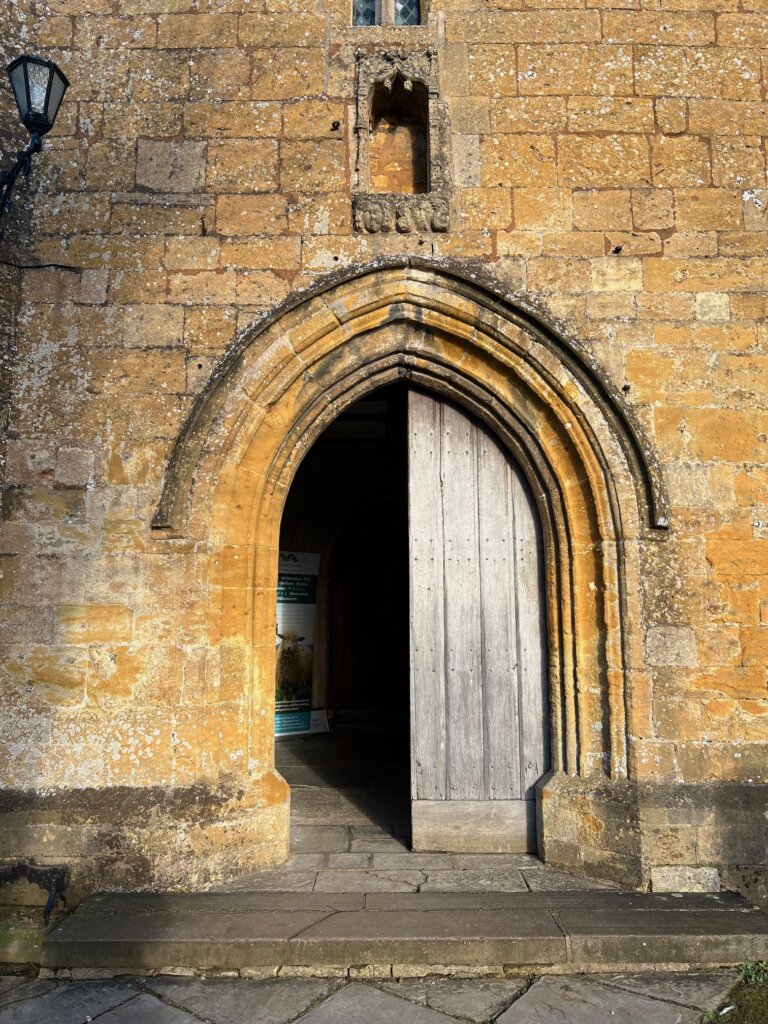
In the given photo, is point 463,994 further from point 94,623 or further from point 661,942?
point 94,623

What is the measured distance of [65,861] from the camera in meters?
3.40

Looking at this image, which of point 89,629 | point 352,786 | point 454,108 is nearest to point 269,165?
point 454,108

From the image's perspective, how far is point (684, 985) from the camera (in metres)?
2.80

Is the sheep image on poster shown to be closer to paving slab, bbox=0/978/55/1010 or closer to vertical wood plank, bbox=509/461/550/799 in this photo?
vertical wood plank, bbox=509/461/550/799

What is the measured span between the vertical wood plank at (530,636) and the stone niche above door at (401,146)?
1479mm

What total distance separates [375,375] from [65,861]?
110 inches

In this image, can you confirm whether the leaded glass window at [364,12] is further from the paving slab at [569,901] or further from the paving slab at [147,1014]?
the paving slab at [147,1014]

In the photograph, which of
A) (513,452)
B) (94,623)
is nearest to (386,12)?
(513,452)

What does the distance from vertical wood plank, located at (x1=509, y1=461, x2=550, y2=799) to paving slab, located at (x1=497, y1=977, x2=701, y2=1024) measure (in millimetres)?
1197

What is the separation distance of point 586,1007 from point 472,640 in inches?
70.4

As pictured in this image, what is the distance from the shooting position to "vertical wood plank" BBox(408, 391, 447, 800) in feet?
13.2

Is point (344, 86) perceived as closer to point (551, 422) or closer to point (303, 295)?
point (303, 295)

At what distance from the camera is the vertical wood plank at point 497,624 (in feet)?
13.1

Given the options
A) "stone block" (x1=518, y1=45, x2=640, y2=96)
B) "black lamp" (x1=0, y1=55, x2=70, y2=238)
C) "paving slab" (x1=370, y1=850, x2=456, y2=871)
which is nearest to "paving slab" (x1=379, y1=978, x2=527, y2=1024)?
"paving slab" (x1=370, y1=850, x2=456, y2=871)
